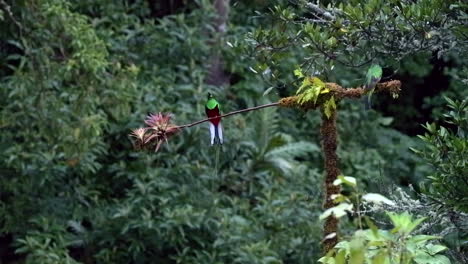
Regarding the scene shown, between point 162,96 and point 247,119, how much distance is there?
0.67 m

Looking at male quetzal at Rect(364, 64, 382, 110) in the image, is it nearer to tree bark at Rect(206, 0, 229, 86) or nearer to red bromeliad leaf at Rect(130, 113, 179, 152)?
red bromeliad leaf at Rect(130, 113, 179, 152)

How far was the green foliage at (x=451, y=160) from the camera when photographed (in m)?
2.54

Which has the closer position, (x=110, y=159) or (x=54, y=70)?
(x=54, y=70)

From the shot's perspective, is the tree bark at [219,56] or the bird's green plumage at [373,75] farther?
the tree bark at [219,56]

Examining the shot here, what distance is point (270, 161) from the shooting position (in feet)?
18.8

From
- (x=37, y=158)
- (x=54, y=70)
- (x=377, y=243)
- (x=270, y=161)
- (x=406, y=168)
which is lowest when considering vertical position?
(x=406, y=168)

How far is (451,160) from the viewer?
2.56 meters

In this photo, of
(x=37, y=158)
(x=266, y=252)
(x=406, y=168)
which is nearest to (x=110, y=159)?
(x=37, y=158)

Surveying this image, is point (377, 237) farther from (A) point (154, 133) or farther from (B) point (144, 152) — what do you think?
(B) point (144, 152)

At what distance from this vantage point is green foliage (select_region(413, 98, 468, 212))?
8.32 feet

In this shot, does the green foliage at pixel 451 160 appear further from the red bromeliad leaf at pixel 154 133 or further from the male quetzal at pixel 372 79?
the red bromeliad leaf at pixel 154 133

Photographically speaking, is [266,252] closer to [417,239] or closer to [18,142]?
[18,142]

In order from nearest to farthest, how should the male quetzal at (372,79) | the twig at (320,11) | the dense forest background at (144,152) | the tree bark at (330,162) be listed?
the male quetzal at (372,79) < the tree bark at (330,162) < the twig at (320,11) < the dense forest background at (144,152)

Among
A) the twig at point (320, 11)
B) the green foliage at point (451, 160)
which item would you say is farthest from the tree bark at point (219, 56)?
the green foliage at point (451, 160)
